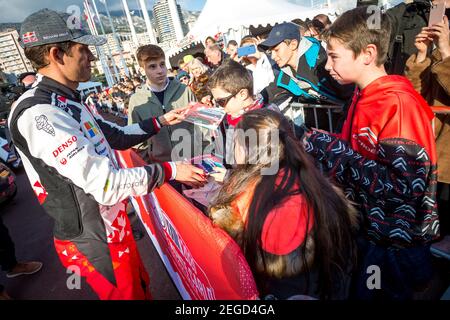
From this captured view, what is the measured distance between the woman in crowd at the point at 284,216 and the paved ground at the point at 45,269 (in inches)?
67.8

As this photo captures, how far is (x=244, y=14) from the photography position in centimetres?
852

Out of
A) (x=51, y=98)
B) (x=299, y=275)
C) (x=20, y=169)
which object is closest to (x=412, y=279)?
(x=299, y=275)

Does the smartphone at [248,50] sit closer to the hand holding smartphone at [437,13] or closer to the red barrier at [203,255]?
the hand holding smartphone at [437,13]

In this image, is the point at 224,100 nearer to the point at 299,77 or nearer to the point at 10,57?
the point at 299,77

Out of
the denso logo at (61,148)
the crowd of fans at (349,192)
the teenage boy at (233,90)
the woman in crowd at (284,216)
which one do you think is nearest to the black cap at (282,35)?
the teenage boy at (233,90)

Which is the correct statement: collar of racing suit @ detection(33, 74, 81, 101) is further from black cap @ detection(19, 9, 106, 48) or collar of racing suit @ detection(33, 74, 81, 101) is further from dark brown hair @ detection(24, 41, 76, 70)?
black cap @ detection(19, 9, 106, 48)

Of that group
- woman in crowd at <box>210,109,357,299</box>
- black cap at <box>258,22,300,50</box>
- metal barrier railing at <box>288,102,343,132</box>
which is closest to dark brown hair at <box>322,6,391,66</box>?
woman in crowd at <box>210,109,357,299</box>

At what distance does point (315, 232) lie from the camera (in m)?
1.38

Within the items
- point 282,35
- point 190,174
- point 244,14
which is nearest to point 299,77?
point 282,35

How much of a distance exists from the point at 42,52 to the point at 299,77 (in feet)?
7.26

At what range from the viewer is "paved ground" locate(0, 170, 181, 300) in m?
3.01

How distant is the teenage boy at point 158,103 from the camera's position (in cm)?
345
